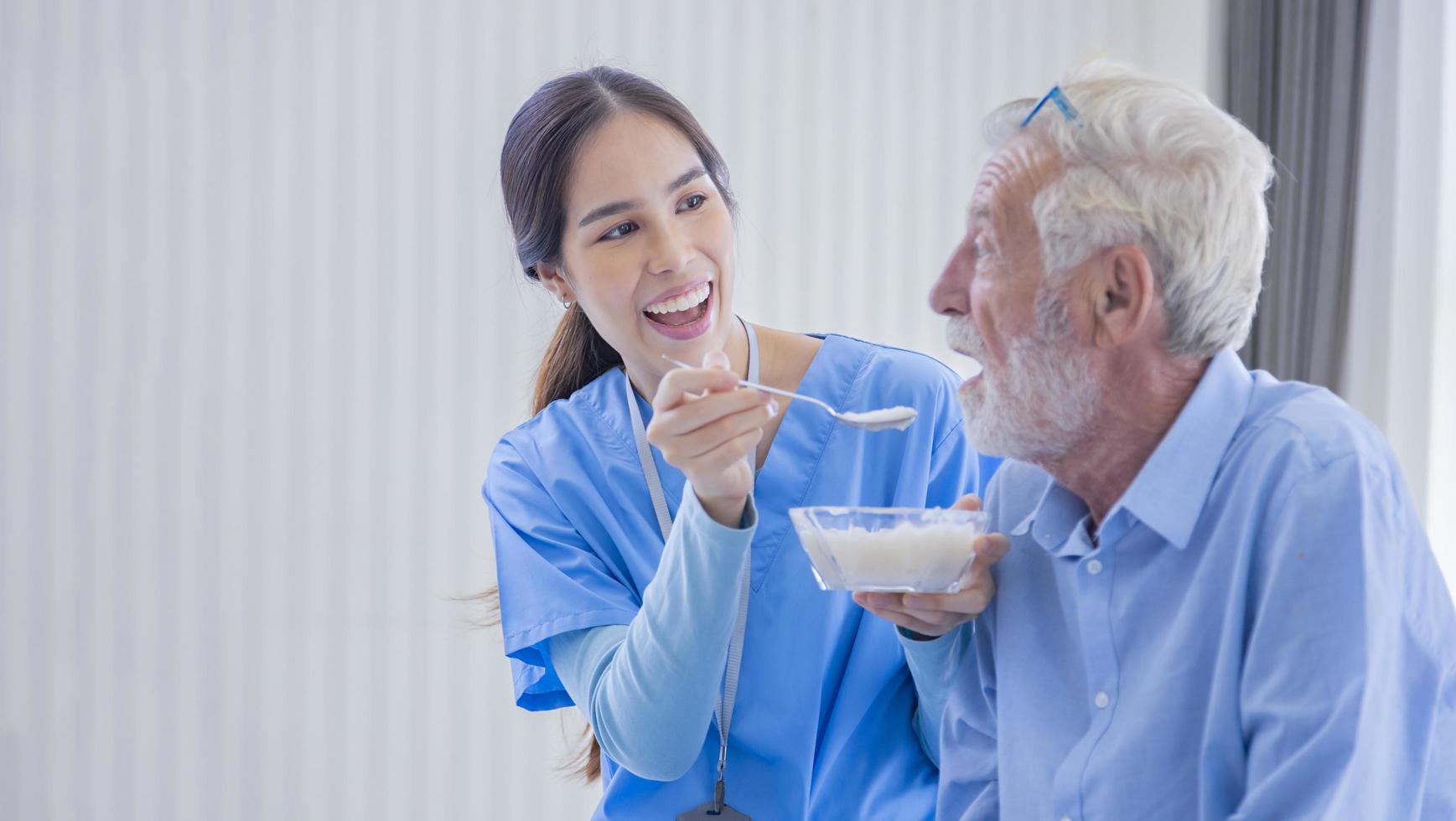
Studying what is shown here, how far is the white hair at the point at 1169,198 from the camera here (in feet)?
3.90

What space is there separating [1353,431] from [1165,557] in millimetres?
204

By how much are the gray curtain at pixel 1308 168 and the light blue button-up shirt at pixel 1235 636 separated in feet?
7.36

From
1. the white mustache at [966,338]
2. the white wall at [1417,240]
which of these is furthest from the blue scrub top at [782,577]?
the white wall at [1417,240]

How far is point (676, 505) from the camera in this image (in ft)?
Result: 5.84

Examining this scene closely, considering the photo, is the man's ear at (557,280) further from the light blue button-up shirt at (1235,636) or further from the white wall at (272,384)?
the white wall at (272,384)

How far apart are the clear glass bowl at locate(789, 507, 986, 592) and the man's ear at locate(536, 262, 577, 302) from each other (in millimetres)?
677

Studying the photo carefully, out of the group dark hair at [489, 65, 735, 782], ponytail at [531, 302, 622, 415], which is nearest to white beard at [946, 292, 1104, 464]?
dark hair at [489, 65, 735, 782]

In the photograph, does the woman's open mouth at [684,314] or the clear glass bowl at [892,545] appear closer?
the clear glass bowl at [892,545]

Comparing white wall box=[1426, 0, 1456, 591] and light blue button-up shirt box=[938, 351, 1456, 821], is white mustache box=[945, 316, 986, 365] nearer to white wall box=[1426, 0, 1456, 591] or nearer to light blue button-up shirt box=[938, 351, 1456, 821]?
light blue button-up shirt box=[938, 351, 1456, 821]

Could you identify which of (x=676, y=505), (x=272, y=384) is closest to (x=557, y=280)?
(x=676, y=505)

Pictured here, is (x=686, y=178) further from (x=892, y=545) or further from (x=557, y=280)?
(x=892, y=545)

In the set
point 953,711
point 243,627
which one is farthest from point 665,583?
point 243,627

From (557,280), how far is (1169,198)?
941mm

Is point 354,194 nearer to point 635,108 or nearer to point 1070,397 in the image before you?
point 635,108
